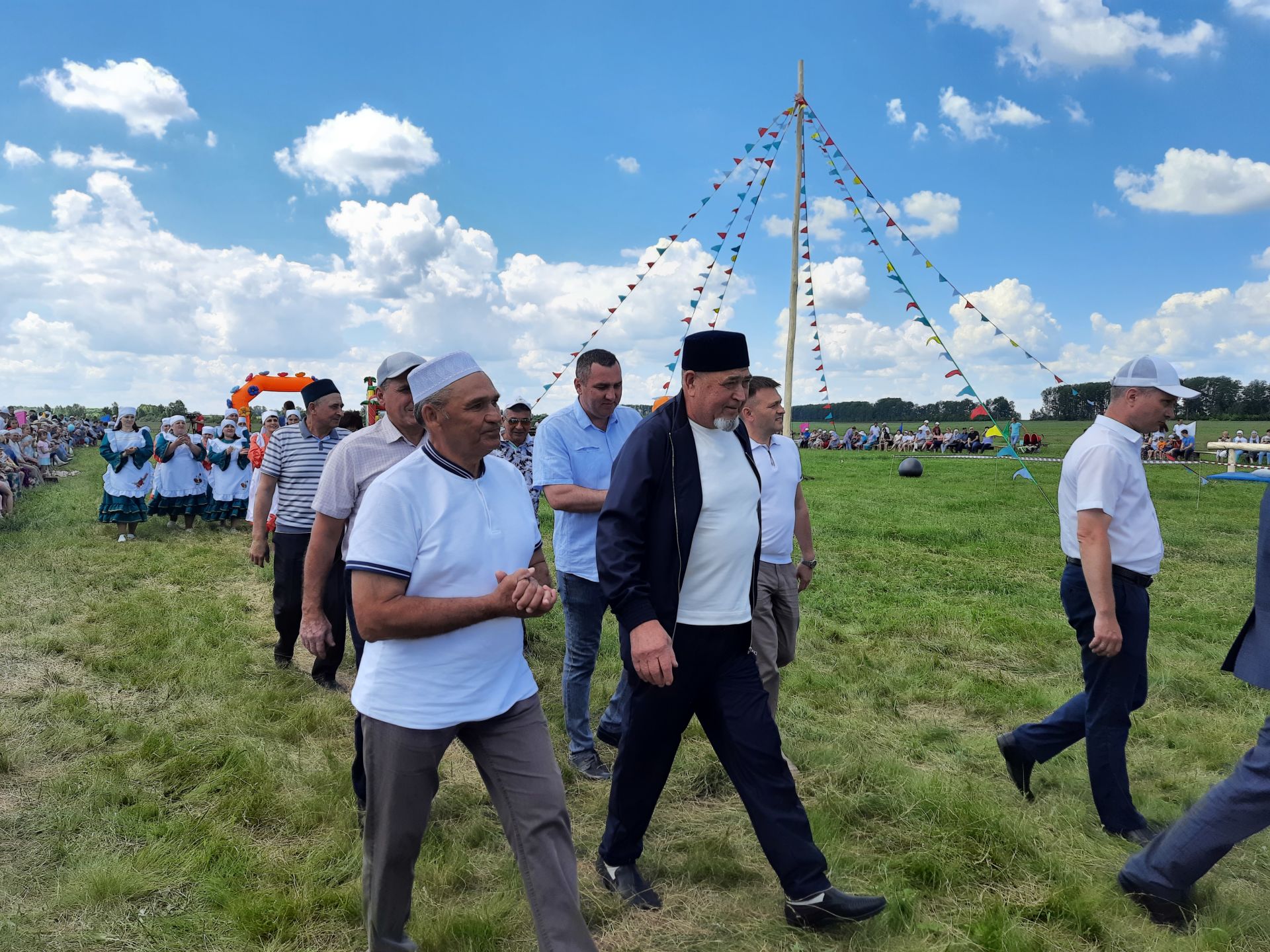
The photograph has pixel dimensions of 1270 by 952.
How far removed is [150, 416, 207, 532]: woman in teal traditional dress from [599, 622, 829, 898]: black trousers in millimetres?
13017

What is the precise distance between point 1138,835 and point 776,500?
7.19 ft

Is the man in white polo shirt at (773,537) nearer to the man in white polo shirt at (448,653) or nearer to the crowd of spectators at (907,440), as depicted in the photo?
the man in white polo shirt at (448,653)

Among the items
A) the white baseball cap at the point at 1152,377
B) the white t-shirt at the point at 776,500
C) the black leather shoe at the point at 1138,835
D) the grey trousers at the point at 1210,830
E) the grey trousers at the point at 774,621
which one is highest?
the white baseball cap at the point at 1152,377

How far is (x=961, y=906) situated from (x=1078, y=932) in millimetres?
393

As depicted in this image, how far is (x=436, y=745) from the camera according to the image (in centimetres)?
250

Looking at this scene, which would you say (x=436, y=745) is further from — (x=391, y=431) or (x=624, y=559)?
(x=391, y=431)

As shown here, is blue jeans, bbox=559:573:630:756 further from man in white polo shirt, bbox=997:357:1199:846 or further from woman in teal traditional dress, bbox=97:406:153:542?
woman in teal traditional dress, bbox=97:406:153:542

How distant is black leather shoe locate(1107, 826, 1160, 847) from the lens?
12.4ft

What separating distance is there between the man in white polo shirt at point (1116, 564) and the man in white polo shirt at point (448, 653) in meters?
2.45

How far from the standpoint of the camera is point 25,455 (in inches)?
907

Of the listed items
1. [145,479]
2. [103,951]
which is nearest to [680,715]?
[103,951]

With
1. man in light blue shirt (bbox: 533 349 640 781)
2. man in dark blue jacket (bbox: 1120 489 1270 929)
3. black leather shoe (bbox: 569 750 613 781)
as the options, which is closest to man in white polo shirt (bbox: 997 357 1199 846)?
man in dark blue jacket (bbox: 1120 489 1270 929)

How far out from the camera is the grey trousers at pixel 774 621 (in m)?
4.40

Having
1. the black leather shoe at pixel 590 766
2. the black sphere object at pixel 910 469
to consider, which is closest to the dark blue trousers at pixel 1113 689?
the black leather shoe at pixel 590 766
